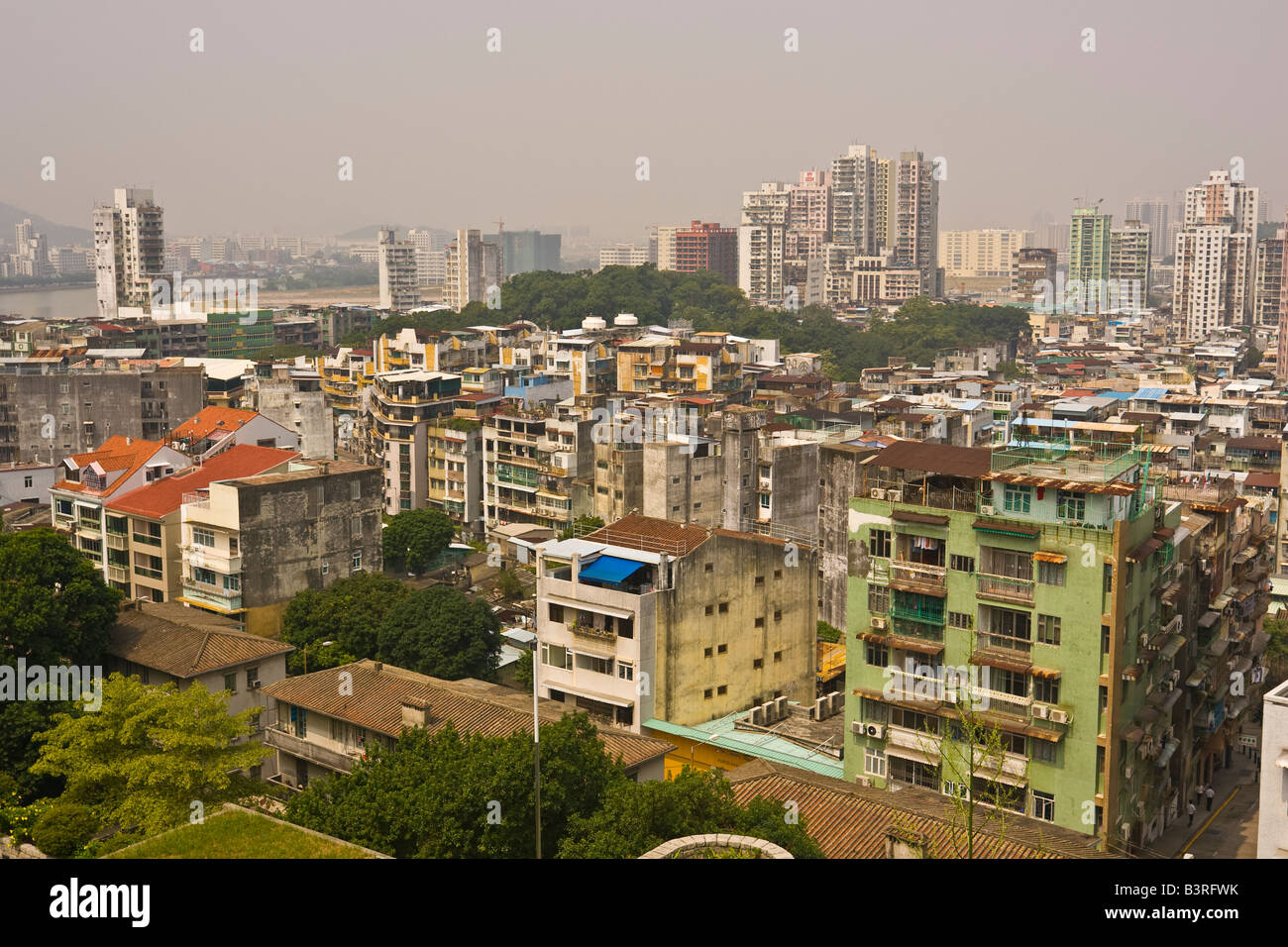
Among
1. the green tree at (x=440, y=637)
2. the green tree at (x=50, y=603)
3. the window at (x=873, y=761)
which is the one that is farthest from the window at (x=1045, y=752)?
the green tree at (x=50, y=603)

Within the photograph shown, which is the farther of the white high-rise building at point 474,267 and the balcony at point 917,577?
the white high-rise building at point 474,267

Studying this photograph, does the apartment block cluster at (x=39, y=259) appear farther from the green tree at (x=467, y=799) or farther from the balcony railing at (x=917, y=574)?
the green tree at (x=467, y=799)

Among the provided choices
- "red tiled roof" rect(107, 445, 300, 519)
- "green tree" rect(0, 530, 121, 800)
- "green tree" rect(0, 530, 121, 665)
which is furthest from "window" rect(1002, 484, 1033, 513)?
"red tiled roof" rect(107, 445, 300, 519)

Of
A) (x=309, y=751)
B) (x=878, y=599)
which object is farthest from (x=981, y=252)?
(x=309, y=751)

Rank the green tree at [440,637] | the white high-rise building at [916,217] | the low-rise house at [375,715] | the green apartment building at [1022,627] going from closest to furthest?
the green apartment building at [1022,627] < the low-rise house at [375,715] < the green tree at [440,637] < the white high-rise building at [916,217]

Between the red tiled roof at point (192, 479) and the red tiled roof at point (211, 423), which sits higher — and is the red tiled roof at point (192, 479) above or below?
below

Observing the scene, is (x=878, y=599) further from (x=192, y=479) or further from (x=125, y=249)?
(x=125, y=249)
